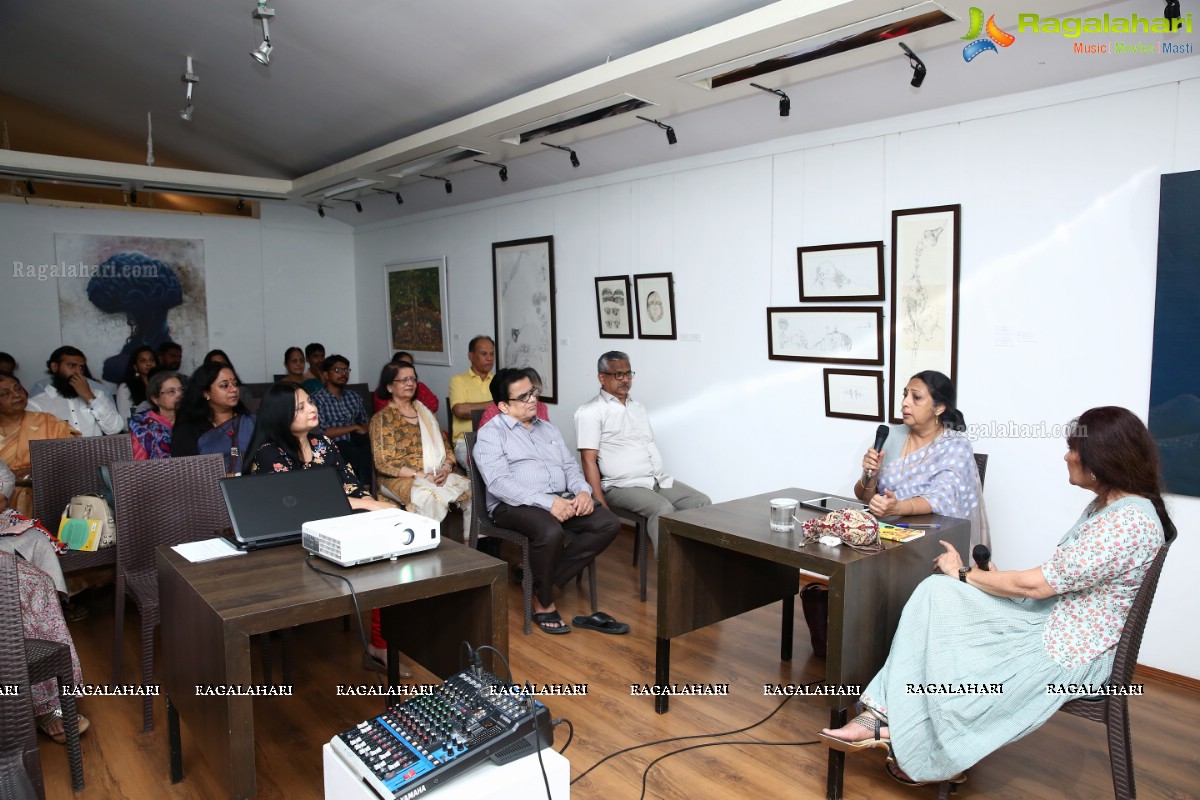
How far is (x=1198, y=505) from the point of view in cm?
310

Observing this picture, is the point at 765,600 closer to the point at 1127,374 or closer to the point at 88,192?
the point at 1127,374

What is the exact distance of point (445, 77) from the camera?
4.71 metres

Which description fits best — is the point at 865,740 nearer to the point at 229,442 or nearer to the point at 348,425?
the point at 229,442

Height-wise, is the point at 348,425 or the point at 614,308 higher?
the point at 614,308

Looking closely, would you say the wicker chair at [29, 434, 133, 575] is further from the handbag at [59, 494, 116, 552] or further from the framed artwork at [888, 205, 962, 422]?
the framed artwork at [888, 205, 962, 422]

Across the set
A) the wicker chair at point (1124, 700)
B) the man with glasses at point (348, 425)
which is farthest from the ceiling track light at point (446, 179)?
the wicker chair at point (1124, 700)

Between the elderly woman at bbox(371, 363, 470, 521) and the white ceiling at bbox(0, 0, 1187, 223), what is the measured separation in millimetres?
1701

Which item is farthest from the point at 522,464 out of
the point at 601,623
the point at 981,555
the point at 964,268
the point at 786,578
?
the point at 964,268

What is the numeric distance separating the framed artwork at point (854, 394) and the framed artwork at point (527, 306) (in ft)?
8.16

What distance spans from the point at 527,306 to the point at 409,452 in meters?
2.12

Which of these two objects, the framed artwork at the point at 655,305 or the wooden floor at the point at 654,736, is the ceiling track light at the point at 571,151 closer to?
the framed artwork at the point at 655,305

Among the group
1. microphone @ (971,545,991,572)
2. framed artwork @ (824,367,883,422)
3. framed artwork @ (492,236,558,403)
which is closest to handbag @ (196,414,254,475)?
framed artwork @ (492,236,558,403)

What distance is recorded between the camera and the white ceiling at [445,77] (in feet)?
11.1

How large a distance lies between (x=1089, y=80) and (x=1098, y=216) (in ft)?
1.84
